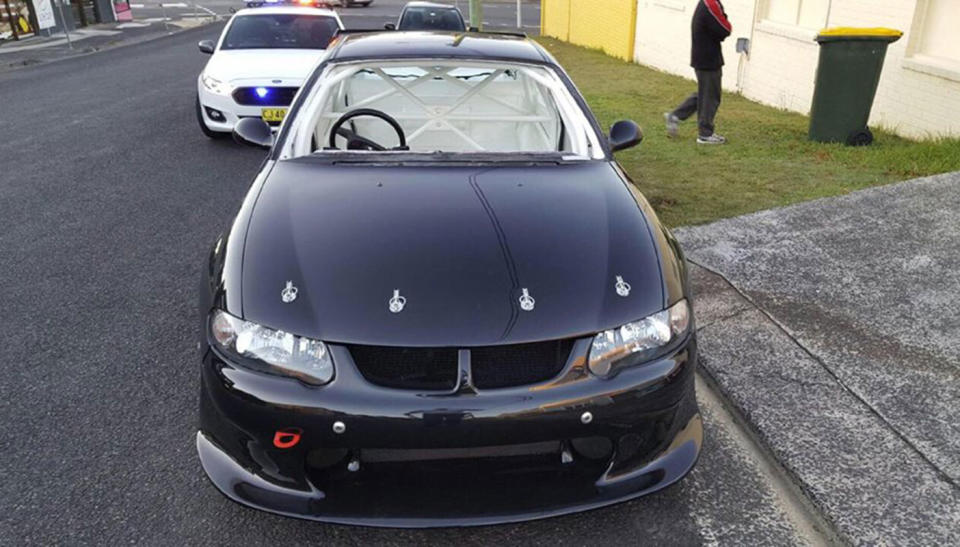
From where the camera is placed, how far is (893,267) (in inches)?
175

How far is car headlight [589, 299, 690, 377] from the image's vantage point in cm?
227

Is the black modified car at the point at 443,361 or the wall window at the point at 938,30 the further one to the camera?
the wall window at the point at 938,30

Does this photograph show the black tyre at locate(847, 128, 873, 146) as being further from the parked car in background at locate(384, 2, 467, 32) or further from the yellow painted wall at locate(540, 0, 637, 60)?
the yellow painted wall at locate(540, 0, 637, 60)

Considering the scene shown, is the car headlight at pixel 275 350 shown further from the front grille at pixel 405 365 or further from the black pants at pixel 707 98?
the black pants at pixel 707 98

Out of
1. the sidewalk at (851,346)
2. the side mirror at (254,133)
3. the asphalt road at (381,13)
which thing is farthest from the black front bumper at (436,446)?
the asphalt road at (381,13)

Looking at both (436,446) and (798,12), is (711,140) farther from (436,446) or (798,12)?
(436,446)

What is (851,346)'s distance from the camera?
11.8ft

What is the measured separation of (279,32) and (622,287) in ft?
26.0

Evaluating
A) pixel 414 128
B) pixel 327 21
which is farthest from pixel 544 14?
pixel 414 128

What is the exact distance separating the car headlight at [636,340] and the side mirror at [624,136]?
4.49 ft

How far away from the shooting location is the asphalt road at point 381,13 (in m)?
27.8

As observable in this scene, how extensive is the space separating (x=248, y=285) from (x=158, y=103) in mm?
9622

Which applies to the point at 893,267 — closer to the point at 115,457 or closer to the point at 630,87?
the point at 115,457

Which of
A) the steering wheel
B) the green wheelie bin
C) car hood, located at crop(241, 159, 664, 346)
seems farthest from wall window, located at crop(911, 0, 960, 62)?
the steering wheel
